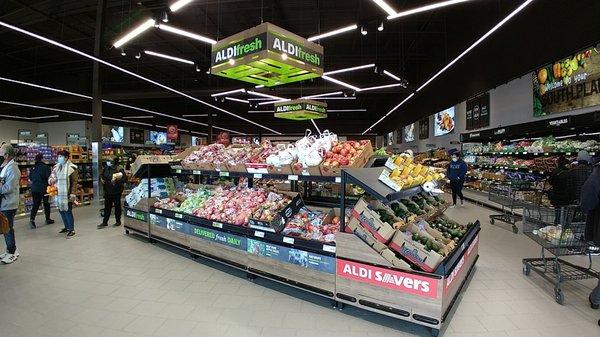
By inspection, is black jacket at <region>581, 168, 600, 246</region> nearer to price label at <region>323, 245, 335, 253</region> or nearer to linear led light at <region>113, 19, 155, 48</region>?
price label at <region>323, 245, 335, 253</region>

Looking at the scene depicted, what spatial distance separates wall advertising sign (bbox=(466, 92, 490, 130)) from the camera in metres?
10.1

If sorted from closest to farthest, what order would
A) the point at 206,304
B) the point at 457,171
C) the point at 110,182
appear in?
the point at 206,304
the point at 110,182
the point at 457,171

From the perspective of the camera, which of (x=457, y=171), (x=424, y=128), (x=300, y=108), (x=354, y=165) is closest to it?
(x=354, y=165)

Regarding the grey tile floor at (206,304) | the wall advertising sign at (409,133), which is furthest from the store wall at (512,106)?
the wall advertising sign at (409,133)

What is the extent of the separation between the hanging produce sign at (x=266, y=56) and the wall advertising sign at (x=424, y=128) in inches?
511

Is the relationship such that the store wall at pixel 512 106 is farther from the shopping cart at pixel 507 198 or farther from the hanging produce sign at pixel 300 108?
the hanging produce sign at pixel 300 108

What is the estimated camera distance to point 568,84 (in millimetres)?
6484

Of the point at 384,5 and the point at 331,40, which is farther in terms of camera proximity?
the point at 331,40

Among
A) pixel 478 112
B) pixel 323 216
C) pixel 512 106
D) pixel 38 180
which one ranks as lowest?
pixel 323 216

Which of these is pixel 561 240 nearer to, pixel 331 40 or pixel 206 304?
pixel 206 304

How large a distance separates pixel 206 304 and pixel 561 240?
4092 mm

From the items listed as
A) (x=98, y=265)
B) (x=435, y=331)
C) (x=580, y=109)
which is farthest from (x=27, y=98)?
(x=580, y=109)

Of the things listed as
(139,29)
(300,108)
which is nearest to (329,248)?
(139,29)

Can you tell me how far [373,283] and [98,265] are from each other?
3.93 m
